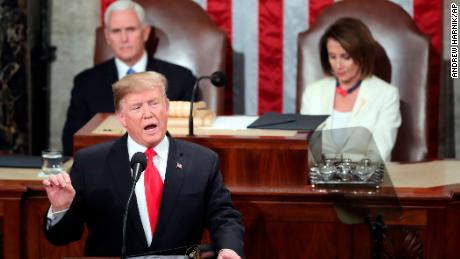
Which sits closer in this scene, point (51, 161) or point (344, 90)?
point (51, 161)

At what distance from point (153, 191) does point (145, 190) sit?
32mm

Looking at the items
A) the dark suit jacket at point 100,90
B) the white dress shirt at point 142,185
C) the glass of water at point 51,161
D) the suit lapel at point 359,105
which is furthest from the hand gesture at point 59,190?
the suit lapel at point 359,105

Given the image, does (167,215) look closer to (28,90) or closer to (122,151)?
(122,151)

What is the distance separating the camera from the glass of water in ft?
17.3

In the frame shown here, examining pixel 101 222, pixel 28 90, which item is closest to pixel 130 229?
pixel 101 222

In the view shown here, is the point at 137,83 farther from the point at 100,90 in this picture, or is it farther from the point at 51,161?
the point at 100,90

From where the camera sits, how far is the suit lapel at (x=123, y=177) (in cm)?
420

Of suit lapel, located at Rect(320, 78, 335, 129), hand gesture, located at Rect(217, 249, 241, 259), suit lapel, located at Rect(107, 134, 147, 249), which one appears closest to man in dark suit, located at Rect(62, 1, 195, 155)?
suit lapel, located at Rect(320, 78, 335, 129)

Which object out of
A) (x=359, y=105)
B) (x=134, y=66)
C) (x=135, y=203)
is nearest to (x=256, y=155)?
(x=135, y=203)

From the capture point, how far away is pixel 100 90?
644 centimetres

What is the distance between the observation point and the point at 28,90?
6.98m

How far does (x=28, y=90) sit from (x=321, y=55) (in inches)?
77.6

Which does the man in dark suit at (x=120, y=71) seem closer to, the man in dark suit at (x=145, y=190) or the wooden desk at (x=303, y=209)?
the wooden desk at (x=303, y=209)

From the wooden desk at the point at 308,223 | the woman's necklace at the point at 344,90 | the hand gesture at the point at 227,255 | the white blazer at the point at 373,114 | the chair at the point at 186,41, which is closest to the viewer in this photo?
the hand gesture at the point at 227,255
